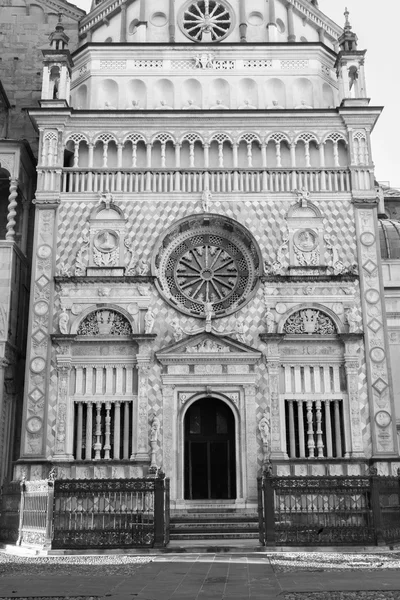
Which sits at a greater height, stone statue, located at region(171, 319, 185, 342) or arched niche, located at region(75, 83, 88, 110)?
arched niche, located at region(75, 83, 88, 110)

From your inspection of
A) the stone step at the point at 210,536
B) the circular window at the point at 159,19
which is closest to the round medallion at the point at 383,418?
the stone step at the point at 210,536

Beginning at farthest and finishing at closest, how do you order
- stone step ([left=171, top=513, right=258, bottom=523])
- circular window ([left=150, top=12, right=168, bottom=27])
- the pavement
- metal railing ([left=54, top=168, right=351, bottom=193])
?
circular window ([left=150, top=12, right=168, bottom=27]) → metal railing ([left=54, top=168, right=351, bottom=193]) → stone step ([left=171, top=513, right=258, bottom=523]) → the pavement

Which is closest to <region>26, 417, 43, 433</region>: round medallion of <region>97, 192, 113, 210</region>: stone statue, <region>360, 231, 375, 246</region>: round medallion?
<region>97, 192, 113, 210</region>: stone statue

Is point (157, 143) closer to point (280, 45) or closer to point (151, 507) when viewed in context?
point (280, 45)

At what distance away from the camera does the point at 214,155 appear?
2670cm

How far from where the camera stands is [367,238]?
25531mm

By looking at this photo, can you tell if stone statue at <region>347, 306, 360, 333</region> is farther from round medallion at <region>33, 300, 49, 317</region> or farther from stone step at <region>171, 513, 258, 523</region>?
round medallion at <region>33, 300, 49, 317</region>

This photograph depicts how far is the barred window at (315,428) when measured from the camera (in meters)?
23.5

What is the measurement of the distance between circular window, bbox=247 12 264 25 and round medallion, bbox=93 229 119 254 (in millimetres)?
10786

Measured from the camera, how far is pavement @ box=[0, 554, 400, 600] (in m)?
10.1

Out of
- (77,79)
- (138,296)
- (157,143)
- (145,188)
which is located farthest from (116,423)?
(77,79)

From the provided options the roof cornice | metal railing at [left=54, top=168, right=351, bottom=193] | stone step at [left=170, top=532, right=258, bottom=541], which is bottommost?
stone step at [left=170, top=532, right=258, bottom=541]

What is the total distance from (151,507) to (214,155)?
14.0 m

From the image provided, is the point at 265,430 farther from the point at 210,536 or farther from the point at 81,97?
the point at 81,97
